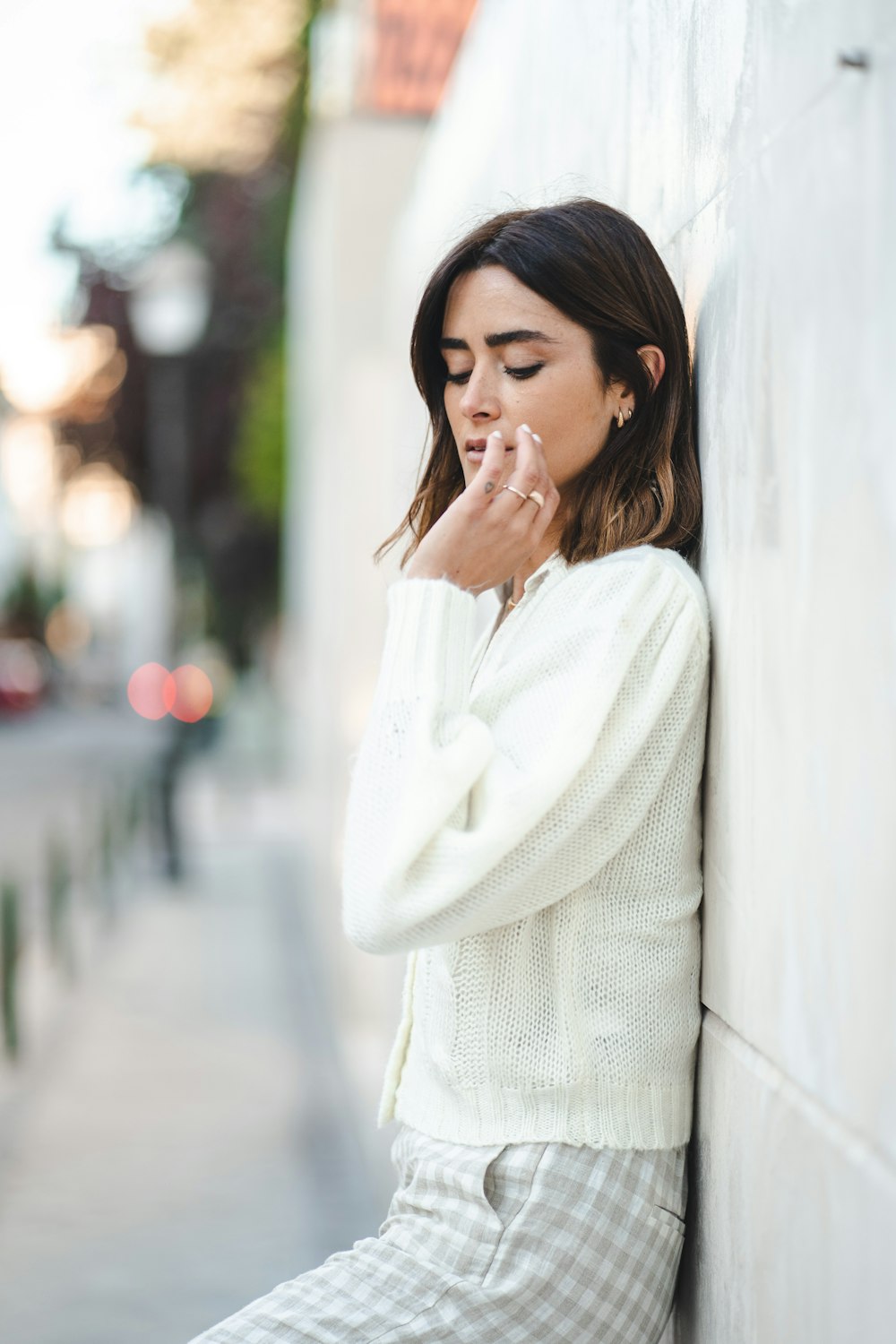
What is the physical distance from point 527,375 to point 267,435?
61.6 feet

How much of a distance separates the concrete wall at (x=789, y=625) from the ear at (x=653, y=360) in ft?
0.16

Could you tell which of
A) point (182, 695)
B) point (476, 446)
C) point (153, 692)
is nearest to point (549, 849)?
→ point (476, 446)

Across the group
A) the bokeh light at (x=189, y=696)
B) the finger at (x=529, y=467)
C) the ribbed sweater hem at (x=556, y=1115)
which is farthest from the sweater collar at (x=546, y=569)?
the bokeh light at (x=189, y=696)

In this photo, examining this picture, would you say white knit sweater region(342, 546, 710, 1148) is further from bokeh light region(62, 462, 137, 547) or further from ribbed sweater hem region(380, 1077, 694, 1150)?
bokeh light region(62, 462, 137, 547)

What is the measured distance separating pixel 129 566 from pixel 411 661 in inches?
2675

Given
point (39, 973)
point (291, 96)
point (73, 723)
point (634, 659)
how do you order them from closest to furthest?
1. point (634, 659)
2. point (39, 973)
3. point (291, 96)
4. point (73, 723)

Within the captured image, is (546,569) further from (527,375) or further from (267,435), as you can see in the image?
(267,435)

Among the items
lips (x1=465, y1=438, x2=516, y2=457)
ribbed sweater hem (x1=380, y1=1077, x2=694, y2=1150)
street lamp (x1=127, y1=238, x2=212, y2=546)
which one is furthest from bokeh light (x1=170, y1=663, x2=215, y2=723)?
ribbed sweater hem (x1=380, y1=1077, x2=694, y2=1150)

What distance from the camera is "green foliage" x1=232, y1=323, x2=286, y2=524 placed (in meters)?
20.3

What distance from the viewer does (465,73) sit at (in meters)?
4.42

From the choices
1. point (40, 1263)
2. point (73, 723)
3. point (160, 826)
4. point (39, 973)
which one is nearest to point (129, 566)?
point (73, 723)

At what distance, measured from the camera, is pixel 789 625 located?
1.54 m

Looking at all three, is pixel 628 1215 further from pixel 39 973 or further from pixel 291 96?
pixel 291 96

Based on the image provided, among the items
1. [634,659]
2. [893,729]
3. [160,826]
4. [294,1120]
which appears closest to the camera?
[893,729]
